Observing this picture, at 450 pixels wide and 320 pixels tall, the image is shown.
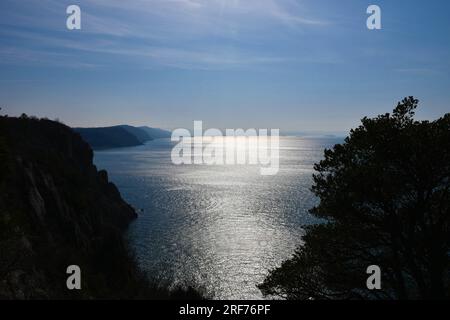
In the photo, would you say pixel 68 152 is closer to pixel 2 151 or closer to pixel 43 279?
pixel 43 279

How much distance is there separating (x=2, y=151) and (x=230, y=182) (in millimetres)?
130505

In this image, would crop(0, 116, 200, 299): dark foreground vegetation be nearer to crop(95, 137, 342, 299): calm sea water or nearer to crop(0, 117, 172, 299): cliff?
crop(0, 117, 172, 299): cliff

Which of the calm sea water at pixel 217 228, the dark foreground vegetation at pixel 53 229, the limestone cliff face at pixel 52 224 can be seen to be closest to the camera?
the limestone cliff face at pixel 52 224

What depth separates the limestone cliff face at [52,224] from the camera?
2715 centimetres

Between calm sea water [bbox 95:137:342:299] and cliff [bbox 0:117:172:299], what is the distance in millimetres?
8082

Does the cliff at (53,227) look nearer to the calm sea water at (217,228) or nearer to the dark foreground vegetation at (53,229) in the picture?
the dark foreground vegetation at (53,229)

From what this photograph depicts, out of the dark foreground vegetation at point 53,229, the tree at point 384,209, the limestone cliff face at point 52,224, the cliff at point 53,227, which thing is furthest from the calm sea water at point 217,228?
the tree at point 384,209

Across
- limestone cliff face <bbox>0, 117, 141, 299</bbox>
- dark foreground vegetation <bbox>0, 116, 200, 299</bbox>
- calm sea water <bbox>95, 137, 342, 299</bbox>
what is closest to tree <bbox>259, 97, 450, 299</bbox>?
dark foreground vegetation <bbox>0, 116, 200, 299</bbox>

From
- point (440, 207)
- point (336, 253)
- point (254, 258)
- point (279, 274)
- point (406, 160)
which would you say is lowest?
point (254, 258)

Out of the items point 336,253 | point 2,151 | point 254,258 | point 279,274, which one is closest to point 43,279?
point 2,151

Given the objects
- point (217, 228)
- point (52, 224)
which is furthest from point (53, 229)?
point (217, 228)

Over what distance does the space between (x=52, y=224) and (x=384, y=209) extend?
57483 mm

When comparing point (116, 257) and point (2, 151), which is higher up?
point (2, 151)
